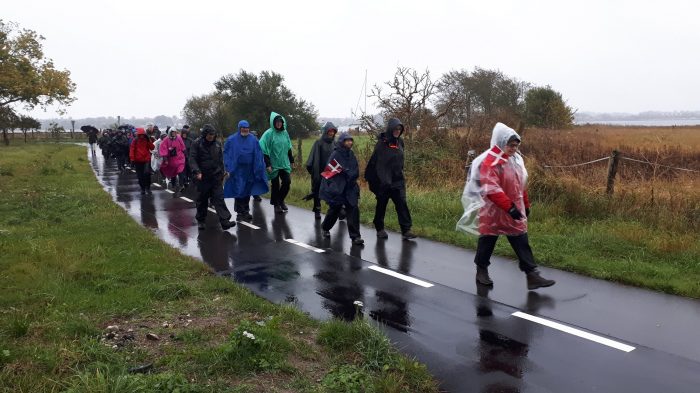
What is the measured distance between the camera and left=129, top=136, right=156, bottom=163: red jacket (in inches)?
567

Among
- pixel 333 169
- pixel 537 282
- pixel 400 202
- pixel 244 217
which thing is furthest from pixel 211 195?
pixel 537 282

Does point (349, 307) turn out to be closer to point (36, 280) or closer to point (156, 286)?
point (156, 286)

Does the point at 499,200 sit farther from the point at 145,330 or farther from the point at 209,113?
the point at 209,113

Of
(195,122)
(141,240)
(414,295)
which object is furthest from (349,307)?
(195,122)

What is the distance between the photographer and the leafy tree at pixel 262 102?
49.0m

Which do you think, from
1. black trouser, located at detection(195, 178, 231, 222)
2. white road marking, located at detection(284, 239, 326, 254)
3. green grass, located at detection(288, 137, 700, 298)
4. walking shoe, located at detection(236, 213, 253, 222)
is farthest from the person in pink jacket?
white road marking, located at detection(284, 239, 326, 254)

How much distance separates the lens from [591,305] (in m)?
5.52

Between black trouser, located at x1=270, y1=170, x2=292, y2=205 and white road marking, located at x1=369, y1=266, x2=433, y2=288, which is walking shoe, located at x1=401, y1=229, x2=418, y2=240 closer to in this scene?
white road marking, located at x1=369, y1=266, x2=433, y2=288

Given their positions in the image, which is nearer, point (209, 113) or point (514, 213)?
point (514, 213)

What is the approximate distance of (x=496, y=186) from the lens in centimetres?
588

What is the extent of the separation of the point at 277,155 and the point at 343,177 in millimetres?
3188

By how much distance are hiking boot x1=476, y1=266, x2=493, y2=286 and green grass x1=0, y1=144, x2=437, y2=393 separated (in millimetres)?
2117

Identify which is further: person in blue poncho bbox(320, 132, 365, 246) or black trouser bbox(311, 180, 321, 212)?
black trouser bbox(311, 180, 321, 212)

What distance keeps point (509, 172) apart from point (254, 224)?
18.0ft
